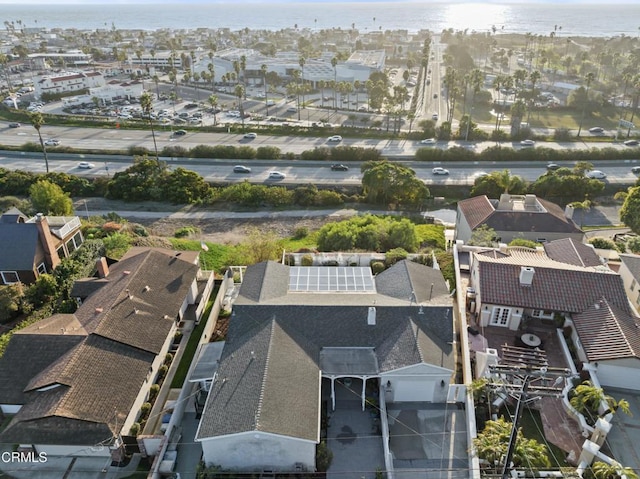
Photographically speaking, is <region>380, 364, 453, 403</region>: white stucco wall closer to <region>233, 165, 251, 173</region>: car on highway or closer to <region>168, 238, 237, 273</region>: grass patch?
<region>168, 238, 237, 273</region>: grass patch

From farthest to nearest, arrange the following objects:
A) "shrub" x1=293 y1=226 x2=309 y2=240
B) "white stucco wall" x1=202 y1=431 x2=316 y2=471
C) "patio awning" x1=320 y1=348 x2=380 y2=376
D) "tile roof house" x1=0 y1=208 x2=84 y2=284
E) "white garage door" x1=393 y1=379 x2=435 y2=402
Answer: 1. "shrub" x1=293 y1=226 x2=309 y2=240
2. "tile roof house" x1=0 y1=208 x2=84 y2=284
3. "white garage door" x1=393 y1=379 x2=435 y2=402
4. "patio awning" x1=320 y1=348 x2=380 y2=376
5. "white stucco wall" x1=202 y1=431 x2=316 y2=471

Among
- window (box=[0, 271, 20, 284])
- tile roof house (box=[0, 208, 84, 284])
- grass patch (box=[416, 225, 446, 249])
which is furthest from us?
grass patch (box=[416, 225, 446, 249])

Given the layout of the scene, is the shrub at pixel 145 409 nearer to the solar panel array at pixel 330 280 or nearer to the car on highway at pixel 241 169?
the solar panel array at pixel 330 280

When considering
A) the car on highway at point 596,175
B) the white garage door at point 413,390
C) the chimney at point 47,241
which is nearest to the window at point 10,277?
the chimney at point 47,241

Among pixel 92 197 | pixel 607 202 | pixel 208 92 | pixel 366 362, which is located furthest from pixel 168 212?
pixel 208 92

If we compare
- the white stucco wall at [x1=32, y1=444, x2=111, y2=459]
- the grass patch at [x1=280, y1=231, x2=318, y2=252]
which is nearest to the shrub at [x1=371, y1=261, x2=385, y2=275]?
the grass patch at [x1=280, y1=231, x2=318, y2=252]

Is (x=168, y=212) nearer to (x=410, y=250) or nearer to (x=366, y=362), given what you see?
(x=410, y=250)

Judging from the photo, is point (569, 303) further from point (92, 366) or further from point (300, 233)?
point (92, 366)
